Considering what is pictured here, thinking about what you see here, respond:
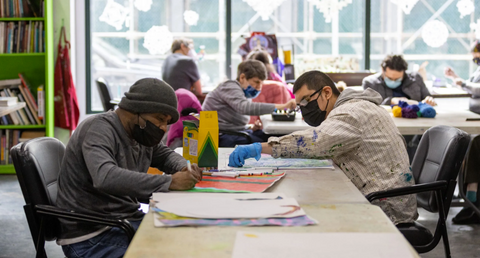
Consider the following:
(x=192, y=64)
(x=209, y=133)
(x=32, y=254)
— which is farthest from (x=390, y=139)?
(x=192, y=64)

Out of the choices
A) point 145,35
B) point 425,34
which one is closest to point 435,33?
point 425,34

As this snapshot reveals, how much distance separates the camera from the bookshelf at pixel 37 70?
5578 millimetres

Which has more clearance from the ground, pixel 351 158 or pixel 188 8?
pixel 188 8

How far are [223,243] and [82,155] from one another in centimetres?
84

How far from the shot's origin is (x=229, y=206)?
5.36ft

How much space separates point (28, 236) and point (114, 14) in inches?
153

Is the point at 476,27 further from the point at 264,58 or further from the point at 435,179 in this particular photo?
the point at 435,179

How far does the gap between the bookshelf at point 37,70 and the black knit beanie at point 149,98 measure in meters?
3.94

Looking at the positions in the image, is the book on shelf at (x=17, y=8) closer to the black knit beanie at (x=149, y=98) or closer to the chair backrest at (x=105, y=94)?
the chair backrest at (x=105, y=94)

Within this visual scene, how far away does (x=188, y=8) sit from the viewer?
6.88 metres

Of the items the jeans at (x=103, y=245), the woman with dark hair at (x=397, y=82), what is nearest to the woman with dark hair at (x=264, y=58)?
the woman with dark hair at (x=397, y=82)

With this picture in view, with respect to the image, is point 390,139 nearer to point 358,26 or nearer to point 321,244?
point 321,244

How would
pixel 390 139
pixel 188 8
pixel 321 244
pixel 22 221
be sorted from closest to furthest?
pixel 321 244
pixel 390 139
pixel 22 221
pixel 188 8

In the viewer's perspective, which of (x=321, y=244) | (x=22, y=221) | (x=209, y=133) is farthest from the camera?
(x=22, y=221)
